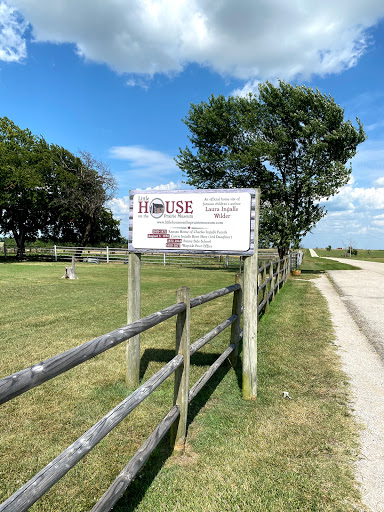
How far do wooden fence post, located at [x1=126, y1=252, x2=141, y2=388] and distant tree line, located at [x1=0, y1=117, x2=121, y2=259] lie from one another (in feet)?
102

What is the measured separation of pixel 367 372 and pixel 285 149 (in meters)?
21.1

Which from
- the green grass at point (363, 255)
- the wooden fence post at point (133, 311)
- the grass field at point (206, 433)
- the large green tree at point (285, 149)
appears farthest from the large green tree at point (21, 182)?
the green grass at point (363, 255)

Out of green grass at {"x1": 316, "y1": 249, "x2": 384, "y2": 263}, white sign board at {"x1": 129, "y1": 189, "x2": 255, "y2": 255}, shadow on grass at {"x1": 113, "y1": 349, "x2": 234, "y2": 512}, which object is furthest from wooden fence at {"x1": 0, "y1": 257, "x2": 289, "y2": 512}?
green grass at {"x1": 316, "y1": 249, "x2": 384, "y2": 263}

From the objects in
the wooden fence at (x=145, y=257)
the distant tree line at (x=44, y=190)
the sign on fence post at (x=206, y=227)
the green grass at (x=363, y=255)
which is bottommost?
the green grass at (x=363, y=255)

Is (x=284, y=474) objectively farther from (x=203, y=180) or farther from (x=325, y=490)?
(x=203, y=180)

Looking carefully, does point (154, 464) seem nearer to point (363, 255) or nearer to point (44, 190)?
point (44, 190)

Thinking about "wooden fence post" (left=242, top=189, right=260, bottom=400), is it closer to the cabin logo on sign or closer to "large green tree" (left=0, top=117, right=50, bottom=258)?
the cabin logo on sign

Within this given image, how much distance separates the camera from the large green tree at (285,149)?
74.6 feet

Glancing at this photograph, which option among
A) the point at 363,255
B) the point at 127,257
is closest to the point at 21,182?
the point at 127,257

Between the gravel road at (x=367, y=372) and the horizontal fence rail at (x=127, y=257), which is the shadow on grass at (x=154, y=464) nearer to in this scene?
the gravel road at (x=367, y=372)

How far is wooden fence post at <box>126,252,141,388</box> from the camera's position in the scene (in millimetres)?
4262

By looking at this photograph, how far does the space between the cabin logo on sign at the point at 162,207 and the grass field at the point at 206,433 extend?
2.24m

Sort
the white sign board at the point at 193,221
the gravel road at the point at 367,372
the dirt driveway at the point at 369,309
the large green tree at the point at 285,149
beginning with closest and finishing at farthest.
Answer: the gravel road at the point at 367,372, the white sign board at the point at 193,221, the dirt driveway at the point at 369,309, the large green tree at the point at 285,149

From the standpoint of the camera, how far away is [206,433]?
11.0 feet
